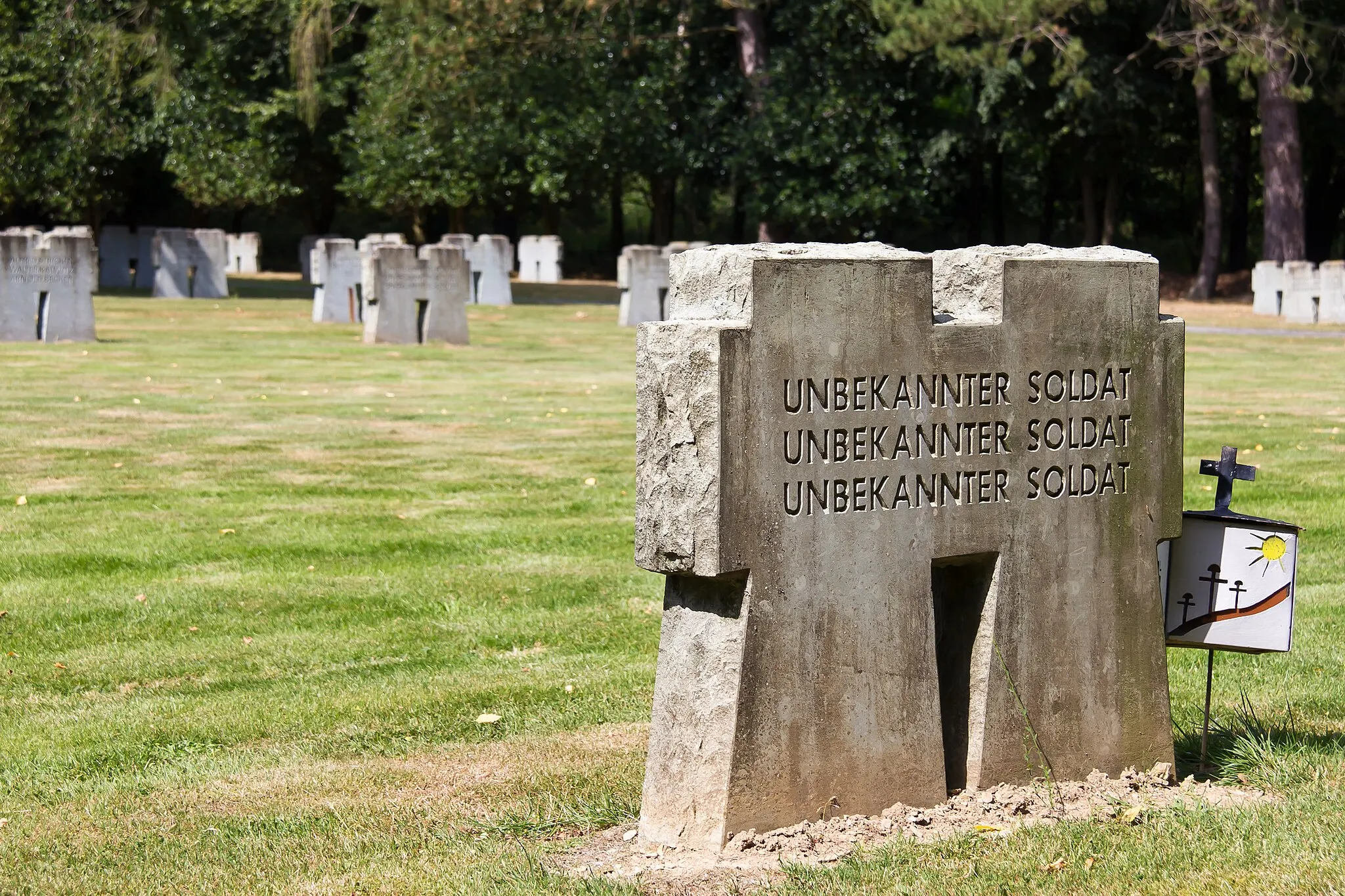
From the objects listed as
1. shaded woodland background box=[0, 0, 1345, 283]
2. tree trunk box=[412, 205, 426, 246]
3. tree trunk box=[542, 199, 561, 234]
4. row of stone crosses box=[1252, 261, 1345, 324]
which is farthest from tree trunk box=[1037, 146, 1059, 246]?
tree trunk box=[412, 205, 426, 246]

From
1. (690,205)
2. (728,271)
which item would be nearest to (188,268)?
(690,205)

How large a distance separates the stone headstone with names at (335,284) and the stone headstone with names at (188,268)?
6.32m

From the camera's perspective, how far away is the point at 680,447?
175 inches

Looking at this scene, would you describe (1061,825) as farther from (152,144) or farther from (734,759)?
(152,144)

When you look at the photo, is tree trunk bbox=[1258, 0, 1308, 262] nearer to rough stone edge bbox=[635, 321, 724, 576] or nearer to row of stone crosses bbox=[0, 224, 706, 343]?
row of stone crosses bbox=[0, 224, 706, 343]

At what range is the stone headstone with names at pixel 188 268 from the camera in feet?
110

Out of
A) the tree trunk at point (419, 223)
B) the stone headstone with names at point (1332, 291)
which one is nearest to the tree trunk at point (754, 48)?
the tree trunk at point (419, 223)

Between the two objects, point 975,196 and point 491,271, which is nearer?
point 491,271

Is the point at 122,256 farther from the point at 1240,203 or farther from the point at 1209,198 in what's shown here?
the point at 1240,203

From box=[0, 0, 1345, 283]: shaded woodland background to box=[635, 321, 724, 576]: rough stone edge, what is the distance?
28.6m

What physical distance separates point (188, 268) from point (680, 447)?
3085 cm

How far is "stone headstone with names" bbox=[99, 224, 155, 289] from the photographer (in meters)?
38.5

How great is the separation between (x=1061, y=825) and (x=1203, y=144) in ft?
111

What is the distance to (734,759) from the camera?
4.46 meters
